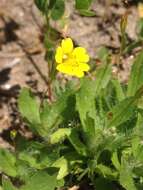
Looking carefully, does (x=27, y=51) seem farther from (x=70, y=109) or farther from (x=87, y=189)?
(x=87, y=189)

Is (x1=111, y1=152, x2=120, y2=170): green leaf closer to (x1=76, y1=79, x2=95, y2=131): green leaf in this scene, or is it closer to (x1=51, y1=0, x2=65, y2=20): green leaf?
(x1=76, y1=79, x2=95, y2=131): green leaf

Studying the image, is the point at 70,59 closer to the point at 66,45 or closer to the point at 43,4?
the point at 66,45

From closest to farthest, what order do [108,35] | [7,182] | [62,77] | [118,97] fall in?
[7,182]
[118,97]
[62,77]
[108,35]

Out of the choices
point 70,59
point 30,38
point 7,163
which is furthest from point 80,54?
point 30,38

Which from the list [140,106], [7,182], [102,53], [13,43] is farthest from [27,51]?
[7,182]

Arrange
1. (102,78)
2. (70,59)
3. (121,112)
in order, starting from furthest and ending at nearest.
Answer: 1. (102,78)
2. (70,59)
3. (121,112)

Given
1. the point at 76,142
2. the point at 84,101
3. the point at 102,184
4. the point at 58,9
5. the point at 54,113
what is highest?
the point at 58,9

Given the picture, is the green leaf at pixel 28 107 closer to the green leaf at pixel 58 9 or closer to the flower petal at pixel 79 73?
the flower petal at pixel 79 73
